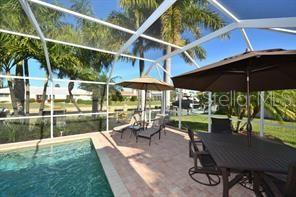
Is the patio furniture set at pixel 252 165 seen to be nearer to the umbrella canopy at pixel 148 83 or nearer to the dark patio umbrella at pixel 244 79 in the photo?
the dark patio umbrella at pixel 244 79

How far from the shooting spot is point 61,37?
26.8 feet

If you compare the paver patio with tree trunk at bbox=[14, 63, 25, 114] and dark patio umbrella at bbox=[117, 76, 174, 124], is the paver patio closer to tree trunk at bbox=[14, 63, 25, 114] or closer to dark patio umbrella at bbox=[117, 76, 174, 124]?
dark patio umbrella at bbox=[117, 76, 174, 124]

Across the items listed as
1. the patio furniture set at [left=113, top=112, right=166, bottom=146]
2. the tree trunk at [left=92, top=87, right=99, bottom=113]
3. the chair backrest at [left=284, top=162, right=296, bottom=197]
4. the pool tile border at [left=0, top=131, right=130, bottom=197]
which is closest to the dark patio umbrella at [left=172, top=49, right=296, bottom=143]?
the chair backrest at [left=284, top=162, right=296, bottom=197]

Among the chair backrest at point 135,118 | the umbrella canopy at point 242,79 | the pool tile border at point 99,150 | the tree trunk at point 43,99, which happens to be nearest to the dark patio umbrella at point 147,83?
the chair backrest at point 135,118

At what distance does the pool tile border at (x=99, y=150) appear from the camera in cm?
453

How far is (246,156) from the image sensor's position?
151 inches

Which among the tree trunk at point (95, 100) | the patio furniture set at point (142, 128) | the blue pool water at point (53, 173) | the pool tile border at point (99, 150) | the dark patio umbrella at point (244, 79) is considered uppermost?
the dark patio umbrella at point (244, 79)

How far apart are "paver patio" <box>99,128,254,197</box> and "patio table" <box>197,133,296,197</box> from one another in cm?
92

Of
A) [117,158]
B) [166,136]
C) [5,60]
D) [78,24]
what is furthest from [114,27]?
[5,60]

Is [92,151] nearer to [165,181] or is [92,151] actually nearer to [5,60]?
[165,181]

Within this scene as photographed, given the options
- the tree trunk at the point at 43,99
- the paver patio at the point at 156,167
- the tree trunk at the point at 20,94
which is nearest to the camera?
the paver patio at the point at 156,167

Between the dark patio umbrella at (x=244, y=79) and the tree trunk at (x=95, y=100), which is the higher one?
the dark patio umbrella at (x=244, y=79)

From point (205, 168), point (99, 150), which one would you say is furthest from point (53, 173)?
point (205, 168)

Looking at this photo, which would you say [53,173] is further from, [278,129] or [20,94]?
[278,129]
